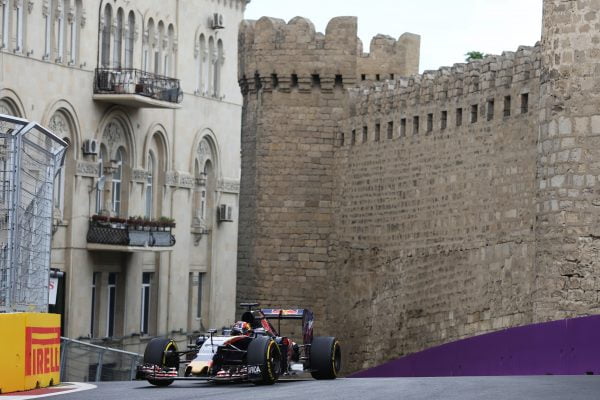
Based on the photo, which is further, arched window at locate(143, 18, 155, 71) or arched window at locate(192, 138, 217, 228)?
arched window at locate(192, 138, 217, 228)

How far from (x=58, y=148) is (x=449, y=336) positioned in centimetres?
1048

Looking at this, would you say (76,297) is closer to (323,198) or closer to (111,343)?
(111,343)

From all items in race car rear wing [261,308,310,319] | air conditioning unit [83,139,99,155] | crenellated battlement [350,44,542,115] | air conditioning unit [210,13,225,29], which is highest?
air conditioning unit [210,13,225,29]

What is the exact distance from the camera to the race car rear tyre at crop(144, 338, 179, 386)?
72.4 feet

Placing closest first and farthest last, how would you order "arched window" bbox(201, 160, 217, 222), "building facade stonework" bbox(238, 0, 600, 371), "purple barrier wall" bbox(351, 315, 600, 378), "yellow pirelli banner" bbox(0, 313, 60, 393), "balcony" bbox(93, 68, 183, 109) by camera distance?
1. "yellow pirelli banner" bbox(0, 313, 60, 393)
2. "purple barrier wall" bbox(351, 315, 600, 378)
3. "building facade stonework" bbox(238, 0, 600, 371)
4. "balcony" bbox(93, 68, 183, 109)
5. "arched window" bbox(201, 160, 217, 222)

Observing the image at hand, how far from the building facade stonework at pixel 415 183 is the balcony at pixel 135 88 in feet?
14.6

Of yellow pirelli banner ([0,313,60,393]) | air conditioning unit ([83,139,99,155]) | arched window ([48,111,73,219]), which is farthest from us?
air conditioning unit ([83,139,99,155])

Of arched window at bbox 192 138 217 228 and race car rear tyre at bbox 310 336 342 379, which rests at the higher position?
arched window at bbox 192 138 217 228

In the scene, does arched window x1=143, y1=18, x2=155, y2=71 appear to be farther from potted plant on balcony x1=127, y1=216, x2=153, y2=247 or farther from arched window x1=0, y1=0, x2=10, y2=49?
arched window x1=0, y1=0, x2=10, y2=49

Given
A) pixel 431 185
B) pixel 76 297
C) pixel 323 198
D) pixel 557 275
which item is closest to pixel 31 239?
pixel 557 275

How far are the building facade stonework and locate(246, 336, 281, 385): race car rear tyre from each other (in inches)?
220

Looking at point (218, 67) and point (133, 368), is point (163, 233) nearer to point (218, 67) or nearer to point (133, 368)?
point (218, 67)

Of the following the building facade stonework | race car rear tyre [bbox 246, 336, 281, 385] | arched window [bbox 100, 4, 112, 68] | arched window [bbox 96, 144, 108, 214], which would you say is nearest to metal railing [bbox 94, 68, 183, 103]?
arched window [bbox 100, 4, 112, 68]

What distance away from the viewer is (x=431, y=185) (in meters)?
32.7
